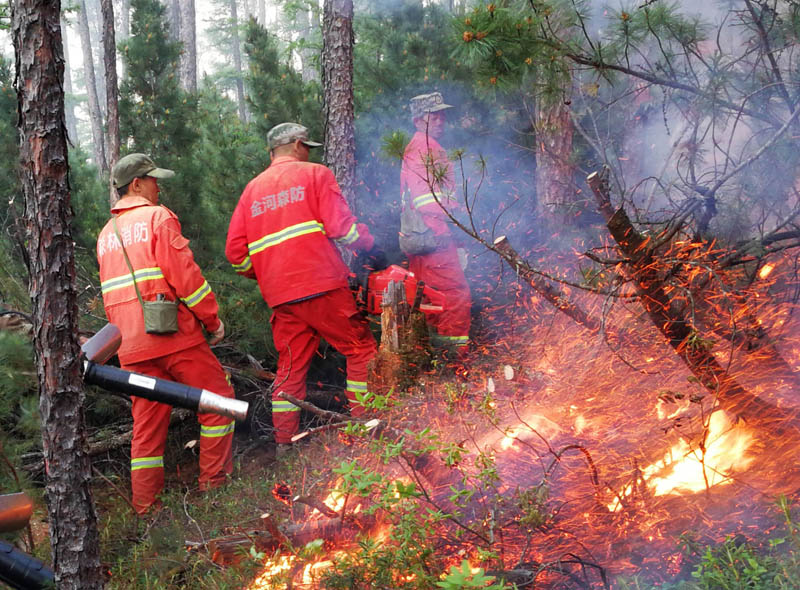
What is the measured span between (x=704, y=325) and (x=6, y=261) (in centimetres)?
583

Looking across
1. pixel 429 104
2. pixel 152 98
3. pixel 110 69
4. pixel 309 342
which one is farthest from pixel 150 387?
pixel 152 98

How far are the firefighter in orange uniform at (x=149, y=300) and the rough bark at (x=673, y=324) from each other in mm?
3000

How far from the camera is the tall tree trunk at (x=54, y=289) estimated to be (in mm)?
2738

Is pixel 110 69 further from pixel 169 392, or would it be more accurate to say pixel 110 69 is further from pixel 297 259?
pixel 169 392

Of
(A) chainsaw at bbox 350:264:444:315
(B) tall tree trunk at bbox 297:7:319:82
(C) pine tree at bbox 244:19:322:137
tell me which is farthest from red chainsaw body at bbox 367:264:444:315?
(B) tall tree trunk at bbox 297:7:319:82

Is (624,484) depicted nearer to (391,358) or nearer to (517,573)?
(517,573)

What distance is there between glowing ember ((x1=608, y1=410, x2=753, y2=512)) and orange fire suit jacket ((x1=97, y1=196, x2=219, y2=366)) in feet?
10.5

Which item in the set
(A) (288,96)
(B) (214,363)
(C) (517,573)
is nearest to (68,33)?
(A) (288,96)

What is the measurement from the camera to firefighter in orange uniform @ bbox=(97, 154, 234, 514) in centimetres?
472

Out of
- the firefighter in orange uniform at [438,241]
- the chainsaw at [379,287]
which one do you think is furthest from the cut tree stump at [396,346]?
the firefighter in orange uniform at [438,241]

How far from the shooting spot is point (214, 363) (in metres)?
5.01

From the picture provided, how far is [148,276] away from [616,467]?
3.48 meters

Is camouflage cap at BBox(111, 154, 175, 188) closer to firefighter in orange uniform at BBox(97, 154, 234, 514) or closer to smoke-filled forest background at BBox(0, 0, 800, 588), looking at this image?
firefighter in orange uniform at BBox(97, 154, 234, 514)

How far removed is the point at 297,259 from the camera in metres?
5.28
